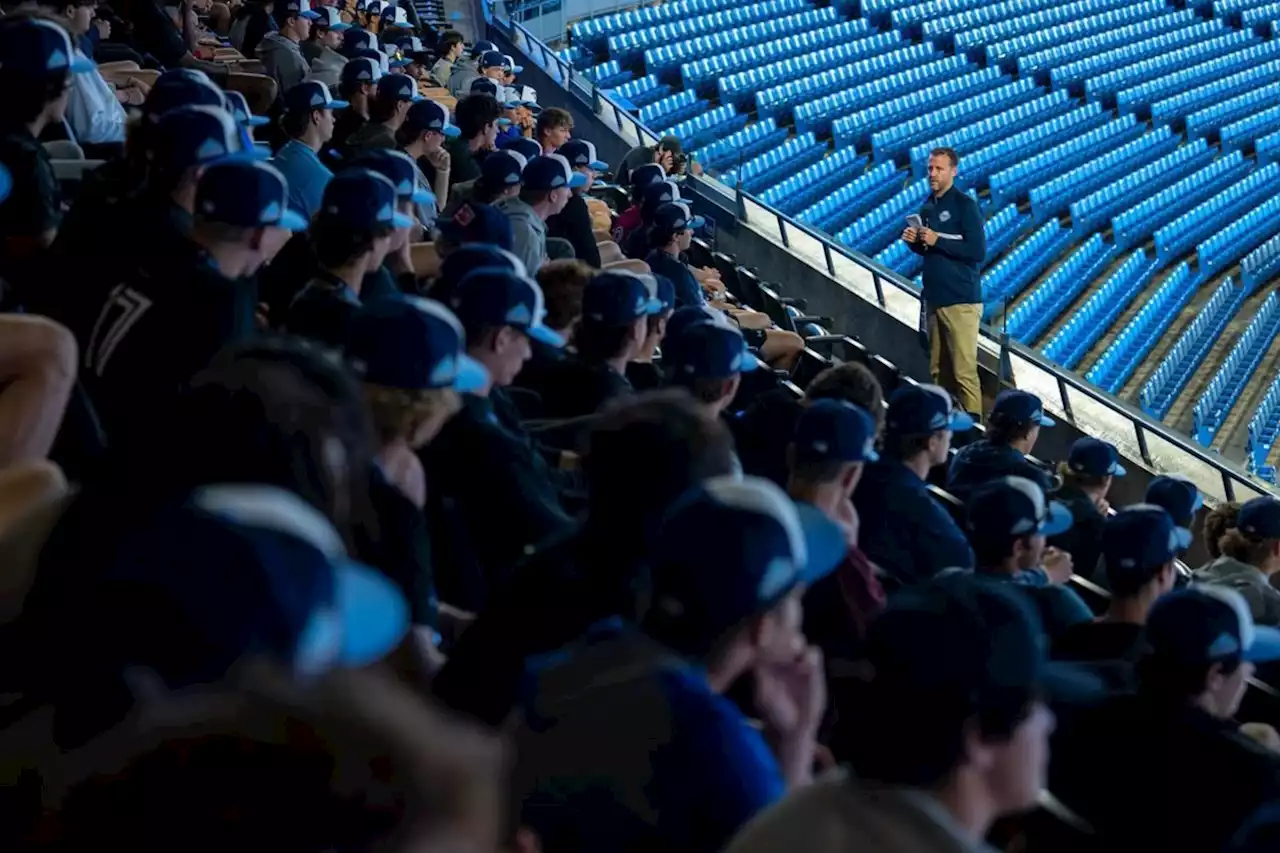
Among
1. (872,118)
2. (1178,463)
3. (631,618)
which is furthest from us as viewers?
(872,118)

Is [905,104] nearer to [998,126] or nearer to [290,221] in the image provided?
[998,126]

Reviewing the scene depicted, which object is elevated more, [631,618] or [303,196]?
[631,618]

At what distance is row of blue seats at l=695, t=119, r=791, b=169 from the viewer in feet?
45.6

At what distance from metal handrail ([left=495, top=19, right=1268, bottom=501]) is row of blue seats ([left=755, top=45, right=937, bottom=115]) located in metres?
2.51

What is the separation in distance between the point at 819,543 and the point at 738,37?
1569 centimetres

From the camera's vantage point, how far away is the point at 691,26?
1730cm

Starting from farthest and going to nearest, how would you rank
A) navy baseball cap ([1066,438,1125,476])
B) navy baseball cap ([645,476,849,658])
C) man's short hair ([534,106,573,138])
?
man's short hair ([534,106,573,138]) < navy baseball cap ([1066,438,1125,476]) < navy baseball cap ([645,476,849,658])

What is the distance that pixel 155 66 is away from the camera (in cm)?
757

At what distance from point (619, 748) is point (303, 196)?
13.4ft

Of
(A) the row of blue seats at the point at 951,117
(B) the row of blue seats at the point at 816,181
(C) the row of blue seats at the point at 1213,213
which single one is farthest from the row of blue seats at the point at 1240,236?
A: (B) the row of blue seats at the point at 816,181

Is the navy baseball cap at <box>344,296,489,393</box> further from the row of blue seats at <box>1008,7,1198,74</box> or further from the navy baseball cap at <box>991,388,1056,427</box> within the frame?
the row of blue seats at <box>1008,7,1198,74</box>

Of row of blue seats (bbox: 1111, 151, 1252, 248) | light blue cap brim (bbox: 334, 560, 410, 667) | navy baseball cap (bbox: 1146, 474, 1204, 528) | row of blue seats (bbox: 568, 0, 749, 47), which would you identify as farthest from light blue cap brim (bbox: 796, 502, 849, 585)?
row of blue seats (bbox: 568, 0, 749, 47)

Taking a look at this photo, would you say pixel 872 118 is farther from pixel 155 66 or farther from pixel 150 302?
pixel 150 302

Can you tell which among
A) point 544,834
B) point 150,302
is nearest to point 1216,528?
point 150,302
